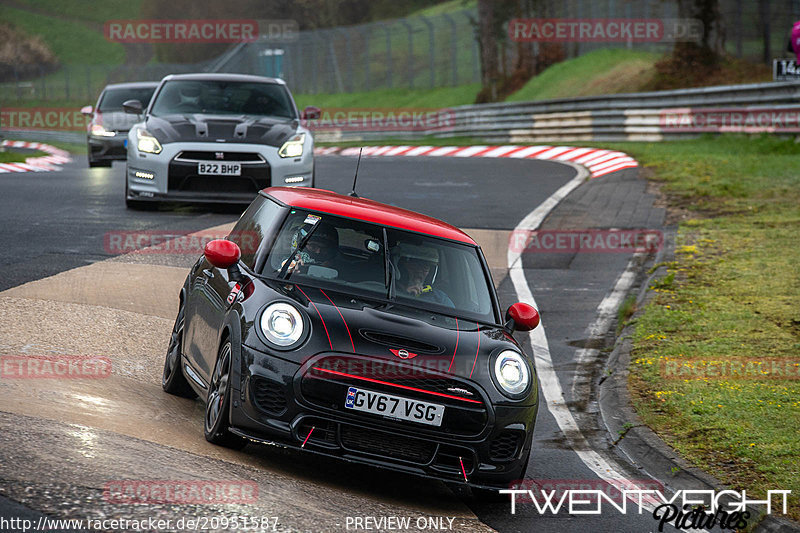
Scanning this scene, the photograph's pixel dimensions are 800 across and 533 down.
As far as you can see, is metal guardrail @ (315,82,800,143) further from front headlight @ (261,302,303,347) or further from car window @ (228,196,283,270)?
front headlight @ (261,302,303,347)

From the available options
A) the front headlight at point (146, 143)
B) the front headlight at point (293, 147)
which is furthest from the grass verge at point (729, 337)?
the front headlight at point (146, 143)

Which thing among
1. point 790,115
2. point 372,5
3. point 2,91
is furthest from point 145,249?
point 372,5

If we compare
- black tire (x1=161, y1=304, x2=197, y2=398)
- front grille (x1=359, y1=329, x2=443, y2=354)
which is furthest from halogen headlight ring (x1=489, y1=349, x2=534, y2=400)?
black tire (x1=161, y1=304, x2=197, y2=398)

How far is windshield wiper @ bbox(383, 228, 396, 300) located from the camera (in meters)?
6.55

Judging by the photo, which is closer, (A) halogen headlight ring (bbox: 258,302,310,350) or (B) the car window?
(A) halogen headlight ring (bbox: 258,302,310,350)

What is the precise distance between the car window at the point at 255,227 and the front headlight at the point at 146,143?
7.29 m

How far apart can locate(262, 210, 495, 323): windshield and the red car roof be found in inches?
2.5

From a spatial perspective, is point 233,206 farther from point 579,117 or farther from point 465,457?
point 579,117

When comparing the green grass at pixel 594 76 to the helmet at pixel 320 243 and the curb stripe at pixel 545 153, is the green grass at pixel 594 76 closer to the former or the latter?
the curb stripe at pixel 545 153

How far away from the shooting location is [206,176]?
47.8ft

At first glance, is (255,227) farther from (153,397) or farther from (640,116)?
(640,116)

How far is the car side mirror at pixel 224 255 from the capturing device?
6645 millimetres

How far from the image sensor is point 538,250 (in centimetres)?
1436

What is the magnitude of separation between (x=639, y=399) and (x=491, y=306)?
1.95 metres
